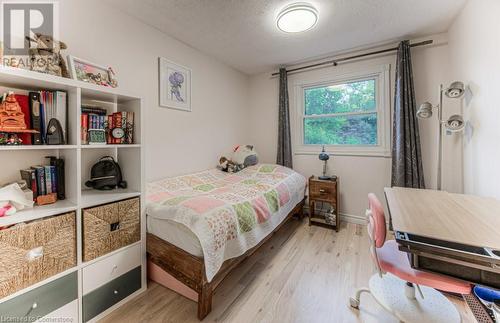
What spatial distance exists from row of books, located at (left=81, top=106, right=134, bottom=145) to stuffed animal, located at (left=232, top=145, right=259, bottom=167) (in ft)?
5.41

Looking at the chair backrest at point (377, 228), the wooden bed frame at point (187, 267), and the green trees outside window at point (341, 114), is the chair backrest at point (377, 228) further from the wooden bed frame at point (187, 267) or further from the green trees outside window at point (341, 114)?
the green trees outside window at point (341, 114)

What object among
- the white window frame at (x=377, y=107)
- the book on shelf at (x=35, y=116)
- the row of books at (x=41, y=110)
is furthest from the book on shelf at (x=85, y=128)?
the white window frame at (x=377, y=107)

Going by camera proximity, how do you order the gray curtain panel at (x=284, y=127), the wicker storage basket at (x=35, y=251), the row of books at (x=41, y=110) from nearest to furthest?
the wicker storage basket at (x=35, y=251)
the row of books at (x=41, y=110)
the gray curtain panel at (x=284, y=127)

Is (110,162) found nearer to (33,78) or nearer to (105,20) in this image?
(33,78)

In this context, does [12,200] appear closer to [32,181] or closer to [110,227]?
[32,181]

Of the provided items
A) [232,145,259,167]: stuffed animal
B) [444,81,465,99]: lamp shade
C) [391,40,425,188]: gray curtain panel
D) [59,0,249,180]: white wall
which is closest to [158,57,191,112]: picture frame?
[59,0,249,180]: white wall

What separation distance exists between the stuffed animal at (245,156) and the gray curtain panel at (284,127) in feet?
1.46

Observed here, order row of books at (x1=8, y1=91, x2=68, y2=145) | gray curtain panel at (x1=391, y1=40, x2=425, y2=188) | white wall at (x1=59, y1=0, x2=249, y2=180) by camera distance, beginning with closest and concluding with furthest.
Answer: row of books at (x1=8, y1=91, x2=68, y2=145)
white wall at (x1=59, y1=0, x2=249, y2=180)
gray curtain panel at (x1=391, y1=40, x2=425, y2=188)

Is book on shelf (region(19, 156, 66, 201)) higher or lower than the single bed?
higher

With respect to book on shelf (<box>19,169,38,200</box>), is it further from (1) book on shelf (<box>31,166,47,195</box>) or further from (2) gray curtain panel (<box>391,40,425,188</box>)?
(2) gray curtain panel (<box>391,40,425,188</box>)

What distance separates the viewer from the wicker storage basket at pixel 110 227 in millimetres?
1317

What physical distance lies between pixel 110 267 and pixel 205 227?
724 millimetres

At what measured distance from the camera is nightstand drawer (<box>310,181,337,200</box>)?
267cm

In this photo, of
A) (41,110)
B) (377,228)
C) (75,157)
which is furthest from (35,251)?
(377,228)
